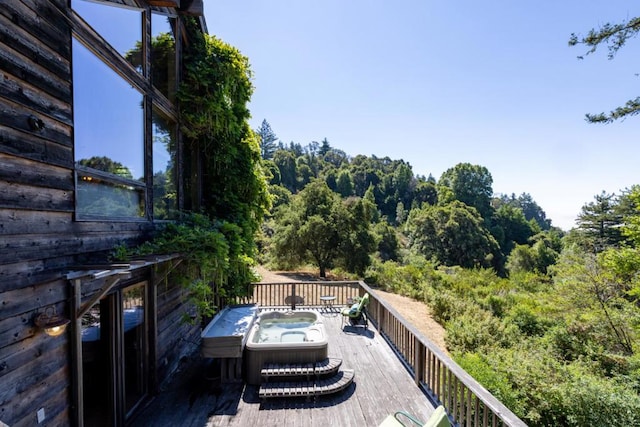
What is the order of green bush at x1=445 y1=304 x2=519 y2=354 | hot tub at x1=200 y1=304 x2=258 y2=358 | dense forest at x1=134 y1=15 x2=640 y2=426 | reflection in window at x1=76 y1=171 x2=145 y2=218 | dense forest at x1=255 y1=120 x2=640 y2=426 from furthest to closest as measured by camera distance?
green bush at x1=445 y1=304 x2=519 y2=354
dense forest at x1=255 y1=120 x2=640 y2=426
dense forest at x1=134 y1=15 x2=640 y2=426
hot tub at x1=200 y1=304 x2=258 y2=358
reflection in window at x1=76 y1=171 x2=145 y2=218

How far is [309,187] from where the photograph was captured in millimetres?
16500

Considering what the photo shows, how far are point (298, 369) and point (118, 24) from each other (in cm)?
535

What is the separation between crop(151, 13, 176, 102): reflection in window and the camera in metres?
4.35

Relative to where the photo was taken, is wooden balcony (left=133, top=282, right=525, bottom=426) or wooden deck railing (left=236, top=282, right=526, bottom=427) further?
wooden balcony (left=133, top=282, right=525, bottom=426)

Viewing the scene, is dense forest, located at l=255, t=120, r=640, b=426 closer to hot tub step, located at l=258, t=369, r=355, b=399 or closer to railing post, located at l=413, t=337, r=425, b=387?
railing post, located at l=413, t=337, r=425, b=387

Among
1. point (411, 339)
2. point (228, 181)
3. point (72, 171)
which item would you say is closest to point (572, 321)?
point (411, 339)

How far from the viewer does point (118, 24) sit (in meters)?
3.46

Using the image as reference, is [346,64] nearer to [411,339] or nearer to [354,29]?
[354,29]

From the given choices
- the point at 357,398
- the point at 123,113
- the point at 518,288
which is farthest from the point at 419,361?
the point at 518,288

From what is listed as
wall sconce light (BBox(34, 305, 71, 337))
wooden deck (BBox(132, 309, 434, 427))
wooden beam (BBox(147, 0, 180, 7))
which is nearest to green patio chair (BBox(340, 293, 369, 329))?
wooden deck (BBox(132, 309, 434, 427))

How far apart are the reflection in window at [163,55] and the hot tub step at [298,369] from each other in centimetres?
477

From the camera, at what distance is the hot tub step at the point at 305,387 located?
4.06 m

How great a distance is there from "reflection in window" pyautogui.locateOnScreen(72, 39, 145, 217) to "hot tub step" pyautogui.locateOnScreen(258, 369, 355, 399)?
10.3ft

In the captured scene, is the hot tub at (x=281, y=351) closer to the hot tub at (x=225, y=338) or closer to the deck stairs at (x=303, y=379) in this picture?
the deck stairs at (x=303, y=379)
